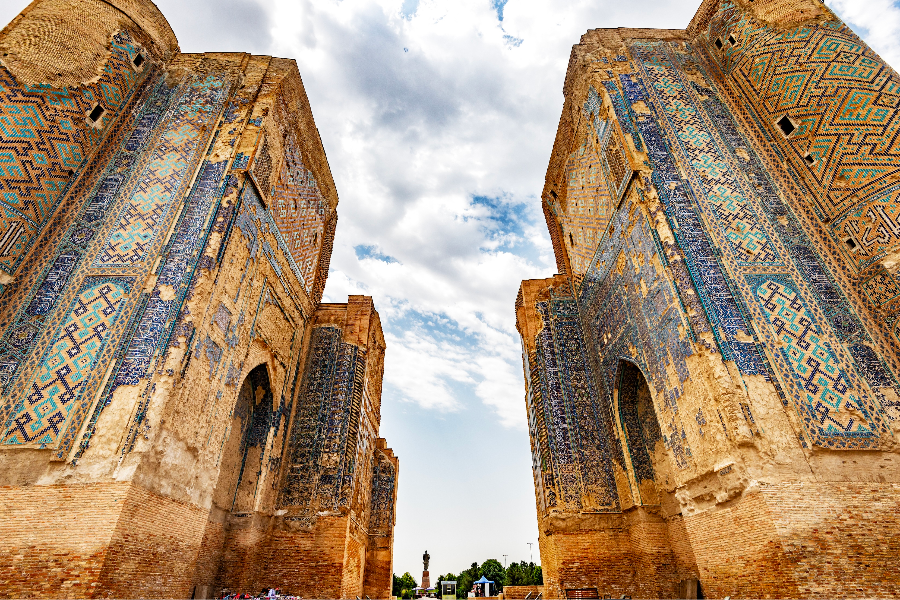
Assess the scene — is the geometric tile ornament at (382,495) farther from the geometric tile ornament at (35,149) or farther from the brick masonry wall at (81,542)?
the geometric tile ornament at (35,149)

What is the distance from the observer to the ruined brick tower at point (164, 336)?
4.28 m

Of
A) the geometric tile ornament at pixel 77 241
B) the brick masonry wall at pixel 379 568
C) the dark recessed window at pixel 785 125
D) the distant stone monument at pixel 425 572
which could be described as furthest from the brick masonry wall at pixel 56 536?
the distant stone monument at pixel 425 572

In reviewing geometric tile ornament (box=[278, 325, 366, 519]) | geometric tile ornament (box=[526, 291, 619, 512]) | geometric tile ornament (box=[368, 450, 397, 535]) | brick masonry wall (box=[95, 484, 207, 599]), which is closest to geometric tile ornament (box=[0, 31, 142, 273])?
brick masonry wall (box=[95, 484, 207, 599])

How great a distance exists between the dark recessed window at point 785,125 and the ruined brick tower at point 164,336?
7.76 metres

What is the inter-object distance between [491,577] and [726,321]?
33.3 metres

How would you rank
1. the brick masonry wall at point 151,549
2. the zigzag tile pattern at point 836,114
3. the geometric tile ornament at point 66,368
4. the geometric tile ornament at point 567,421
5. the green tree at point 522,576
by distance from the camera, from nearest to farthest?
the brick masonry wall at point 151,549, the geometric tile ornament at point 66,368, the zigzag tile pattern at point 836,114, the geometric tile ornament at point 567,421, the green tree at point 522,576

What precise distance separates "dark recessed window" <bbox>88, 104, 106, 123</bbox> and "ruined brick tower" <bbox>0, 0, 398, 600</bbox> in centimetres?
3

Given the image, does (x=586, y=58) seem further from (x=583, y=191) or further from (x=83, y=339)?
(x=83, y=339)

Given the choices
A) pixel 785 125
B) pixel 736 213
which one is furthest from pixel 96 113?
pixel 785 125

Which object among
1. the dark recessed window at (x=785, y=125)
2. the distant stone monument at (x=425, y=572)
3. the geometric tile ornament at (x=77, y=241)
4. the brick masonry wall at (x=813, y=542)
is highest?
the dark recessed window at (x=785, y=125)

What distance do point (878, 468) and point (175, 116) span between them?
394 inches

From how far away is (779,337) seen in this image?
5.09 meters

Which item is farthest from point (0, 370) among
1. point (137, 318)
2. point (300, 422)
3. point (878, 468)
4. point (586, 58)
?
point (586, 58)

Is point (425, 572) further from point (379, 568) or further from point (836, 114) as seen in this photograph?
point (836, 114)
